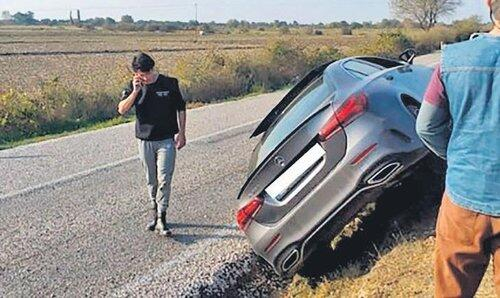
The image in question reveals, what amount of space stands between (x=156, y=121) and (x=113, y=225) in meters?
1.16

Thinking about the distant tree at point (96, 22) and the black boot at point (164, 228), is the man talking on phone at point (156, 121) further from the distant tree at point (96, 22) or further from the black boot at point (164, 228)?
the distant tree at point (96, 22)

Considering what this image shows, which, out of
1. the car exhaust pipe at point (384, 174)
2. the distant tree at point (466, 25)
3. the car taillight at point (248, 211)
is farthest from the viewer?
the distant tree at point (466, 25)

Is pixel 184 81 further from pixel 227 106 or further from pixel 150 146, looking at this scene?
pixel 150 146

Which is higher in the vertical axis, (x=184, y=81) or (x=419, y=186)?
(x=419, y=186)

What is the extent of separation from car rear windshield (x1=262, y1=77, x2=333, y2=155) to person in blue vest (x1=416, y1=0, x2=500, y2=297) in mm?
1558

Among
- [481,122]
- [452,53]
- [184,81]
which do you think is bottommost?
[184,81]

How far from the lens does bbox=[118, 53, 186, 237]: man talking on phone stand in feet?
18.9

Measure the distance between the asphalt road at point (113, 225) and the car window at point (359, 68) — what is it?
1825mm

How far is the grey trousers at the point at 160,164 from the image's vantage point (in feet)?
18.9

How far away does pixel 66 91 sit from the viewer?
16.3m

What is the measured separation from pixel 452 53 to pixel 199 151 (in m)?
7.10

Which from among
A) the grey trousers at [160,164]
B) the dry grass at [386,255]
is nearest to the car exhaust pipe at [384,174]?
the dry grass at [386,255]

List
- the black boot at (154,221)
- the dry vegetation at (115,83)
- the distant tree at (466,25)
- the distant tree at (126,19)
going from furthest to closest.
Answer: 1. the distant tree at (126,19)
2. the distant tree at (466,25)
3. the dry vegetation at (115,83)
4. the black boot at (154,221)

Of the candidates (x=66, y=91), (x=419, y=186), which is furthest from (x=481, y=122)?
(x=66, y=91)
